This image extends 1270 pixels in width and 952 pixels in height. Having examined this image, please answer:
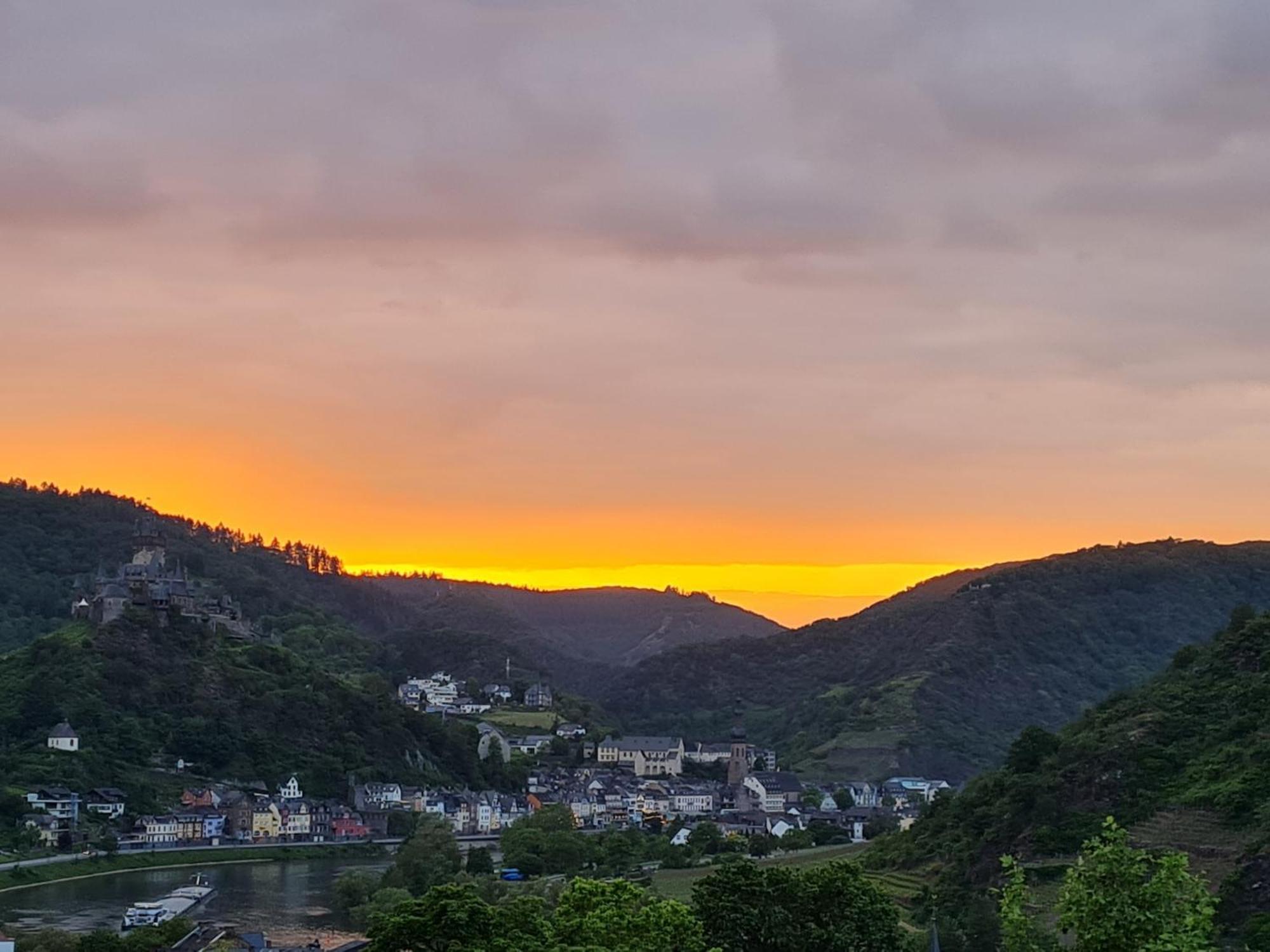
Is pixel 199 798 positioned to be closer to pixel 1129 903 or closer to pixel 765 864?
pixel 765 864

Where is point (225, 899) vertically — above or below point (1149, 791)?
below

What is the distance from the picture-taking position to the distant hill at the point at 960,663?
136500 millimetres

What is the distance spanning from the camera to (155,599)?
385 feet

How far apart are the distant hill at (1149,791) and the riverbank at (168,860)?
3580cm

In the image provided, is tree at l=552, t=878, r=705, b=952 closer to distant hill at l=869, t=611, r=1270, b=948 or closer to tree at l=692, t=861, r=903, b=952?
tree at l=692, t=861, r=903, b=952

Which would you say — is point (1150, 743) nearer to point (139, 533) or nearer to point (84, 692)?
point (84, 692)

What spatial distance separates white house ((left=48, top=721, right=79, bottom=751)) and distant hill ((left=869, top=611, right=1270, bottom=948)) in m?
50.1

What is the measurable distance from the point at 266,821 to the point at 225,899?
85.2 feet

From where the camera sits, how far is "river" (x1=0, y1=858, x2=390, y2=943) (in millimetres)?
61438

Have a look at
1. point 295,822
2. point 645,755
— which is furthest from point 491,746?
point 295,822

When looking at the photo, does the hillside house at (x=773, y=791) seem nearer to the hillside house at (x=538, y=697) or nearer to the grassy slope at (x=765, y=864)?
the grassy slope at (x=765, y=864)

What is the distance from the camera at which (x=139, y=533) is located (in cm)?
14312

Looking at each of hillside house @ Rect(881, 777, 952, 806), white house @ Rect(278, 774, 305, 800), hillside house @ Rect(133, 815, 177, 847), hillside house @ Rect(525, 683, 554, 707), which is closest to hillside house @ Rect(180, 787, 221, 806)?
hillside house @ Rect(133, 815, 177, 847)

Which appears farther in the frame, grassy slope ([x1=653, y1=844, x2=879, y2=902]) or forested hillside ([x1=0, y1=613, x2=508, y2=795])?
forested hillside ([x1=0, y1=613, x2=508, y2=795])
